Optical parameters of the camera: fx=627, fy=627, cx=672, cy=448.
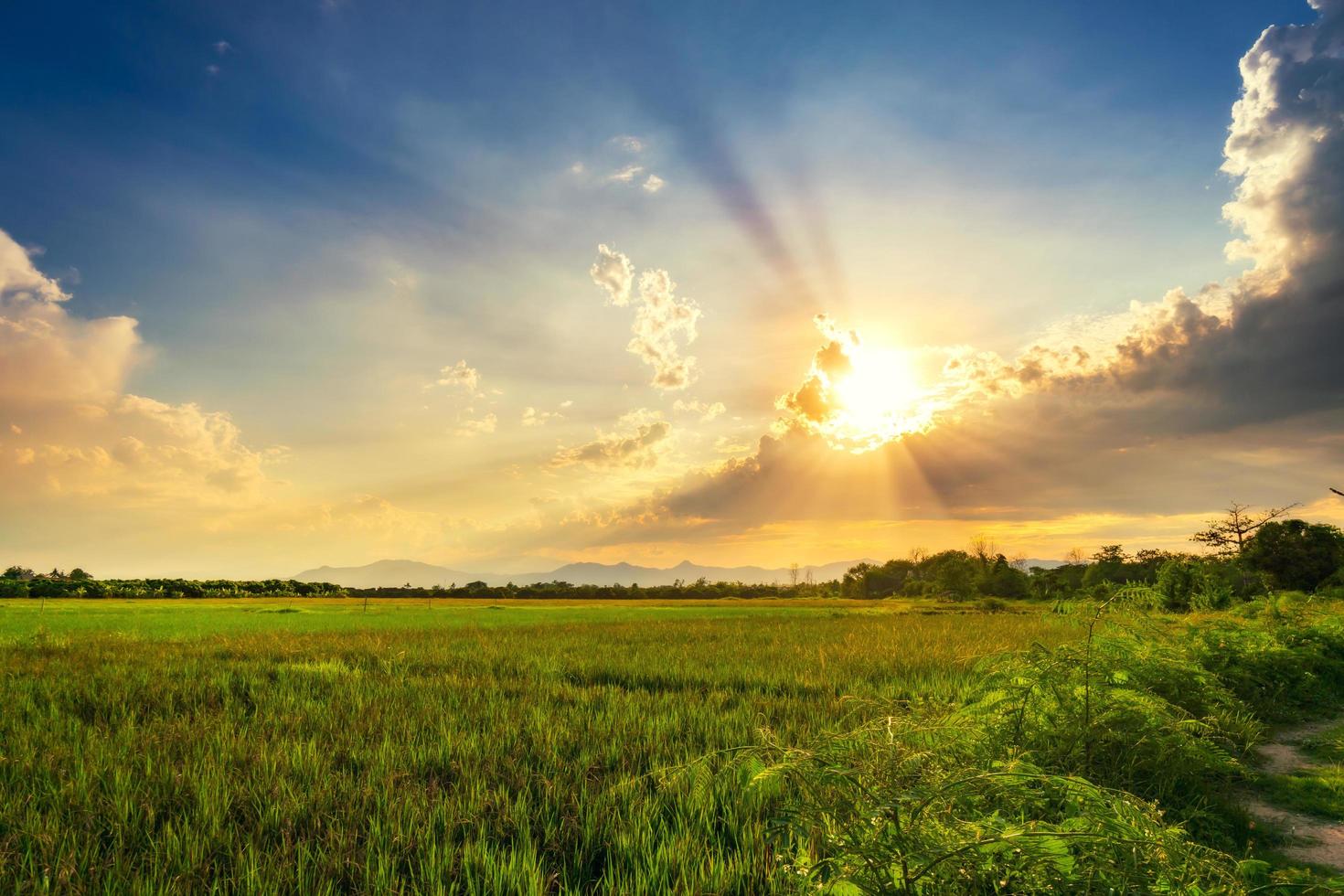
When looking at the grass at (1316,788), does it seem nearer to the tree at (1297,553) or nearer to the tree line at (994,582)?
the tree line at (994,582)

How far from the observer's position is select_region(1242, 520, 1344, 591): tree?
114ft

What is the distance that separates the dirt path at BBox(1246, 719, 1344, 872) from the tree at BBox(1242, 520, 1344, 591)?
38909 millimetres

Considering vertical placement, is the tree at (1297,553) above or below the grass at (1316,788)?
above

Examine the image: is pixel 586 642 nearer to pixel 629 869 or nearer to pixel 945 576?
pixel 629 869

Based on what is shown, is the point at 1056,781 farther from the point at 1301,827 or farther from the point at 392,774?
the point at 392,774

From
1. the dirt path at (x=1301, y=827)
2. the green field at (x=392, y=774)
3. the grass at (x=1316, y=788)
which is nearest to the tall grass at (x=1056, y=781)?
the dirt path at (x=1301, y=827)

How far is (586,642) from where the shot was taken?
59.5 feet

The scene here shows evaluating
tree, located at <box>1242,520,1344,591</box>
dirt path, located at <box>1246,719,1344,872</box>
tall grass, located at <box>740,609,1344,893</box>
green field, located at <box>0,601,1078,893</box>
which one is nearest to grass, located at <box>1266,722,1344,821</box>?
dirt path, located at <box>1246,719,1344,872</box>

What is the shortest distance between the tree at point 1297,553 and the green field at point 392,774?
3835 centimetres

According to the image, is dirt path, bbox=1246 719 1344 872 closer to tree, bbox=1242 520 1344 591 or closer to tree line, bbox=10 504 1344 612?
tree line, bbox=10 504 1344 612

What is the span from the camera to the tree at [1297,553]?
114 feet

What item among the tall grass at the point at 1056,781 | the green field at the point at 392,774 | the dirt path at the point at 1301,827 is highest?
the tall grass at the point at 1056,781

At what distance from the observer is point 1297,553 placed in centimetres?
3550

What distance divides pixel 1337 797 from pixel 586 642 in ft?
50.7
